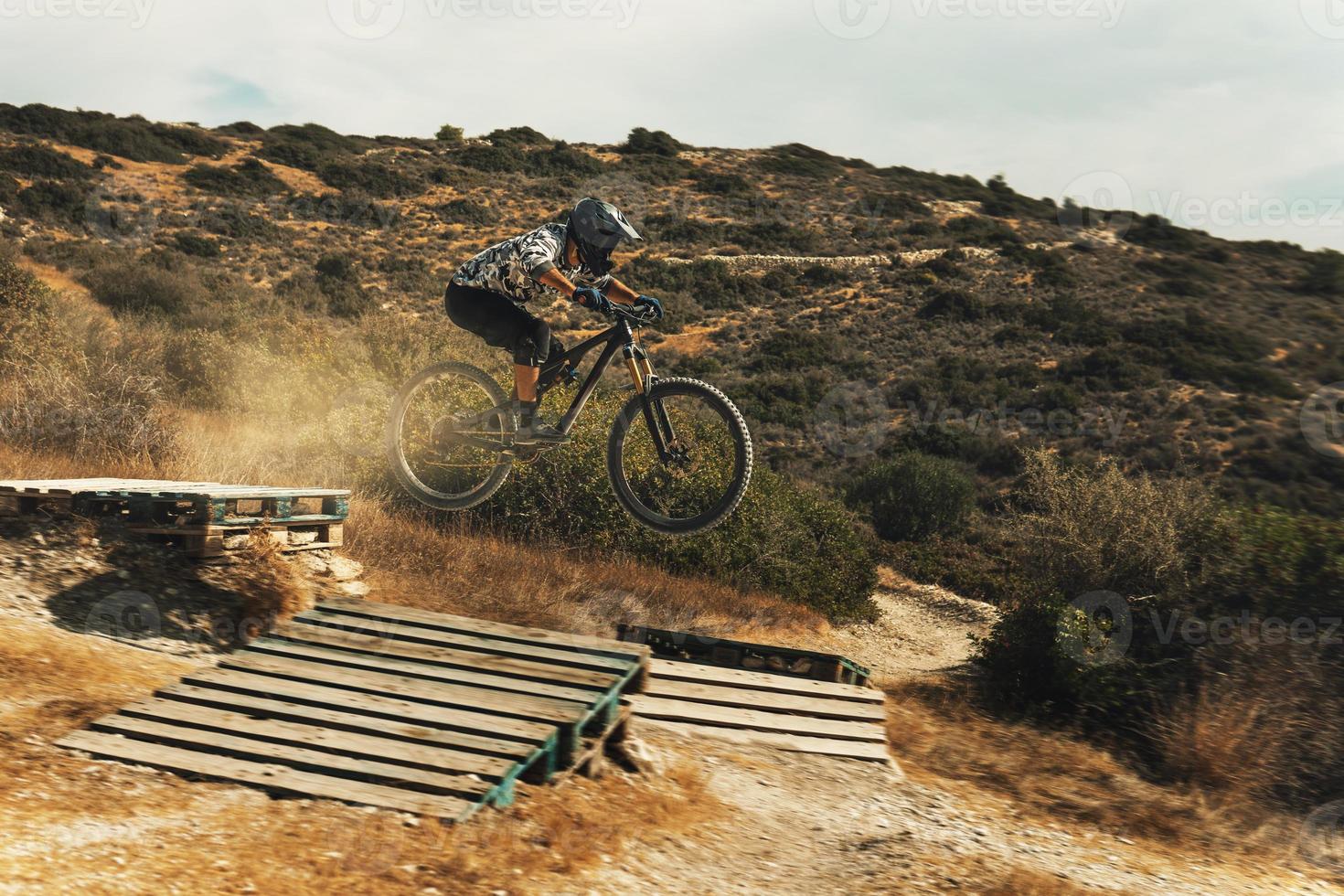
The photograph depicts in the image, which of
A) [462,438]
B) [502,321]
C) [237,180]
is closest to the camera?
[502,321]

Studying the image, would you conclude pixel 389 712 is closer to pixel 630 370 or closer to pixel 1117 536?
pixel 630 370

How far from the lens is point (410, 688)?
7.18 m

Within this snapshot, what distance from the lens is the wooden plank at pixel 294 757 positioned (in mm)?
5781

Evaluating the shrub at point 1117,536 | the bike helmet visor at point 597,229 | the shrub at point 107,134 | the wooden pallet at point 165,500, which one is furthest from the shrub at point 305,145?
the bike helmet visor at point 597,229

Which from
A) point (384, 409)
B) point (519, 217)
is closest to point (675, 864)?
point (384, 409)

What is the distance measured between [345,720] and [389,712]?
0.31 meters

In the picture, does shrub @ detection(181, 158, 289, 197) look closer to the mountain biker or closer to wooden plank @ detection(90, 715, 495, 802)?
the mountain biker

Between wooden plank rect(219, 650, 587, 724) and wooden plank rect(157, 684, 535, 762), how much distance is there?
1.22ft

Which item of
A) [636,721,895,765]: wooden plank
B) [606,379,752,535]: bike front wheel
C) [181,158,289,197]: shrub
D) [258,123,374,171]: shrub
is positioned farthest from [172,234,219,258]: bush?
[636,721,895,765]: wooden plank

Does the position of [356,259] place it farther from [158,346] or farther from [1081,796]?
[1081,796]

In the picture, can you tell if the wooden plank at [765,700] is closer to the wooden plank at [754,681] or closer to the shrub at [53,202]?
the wooden plank at [754,681]

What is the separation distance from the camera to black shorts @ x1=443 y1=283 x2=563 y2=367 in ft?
25.2

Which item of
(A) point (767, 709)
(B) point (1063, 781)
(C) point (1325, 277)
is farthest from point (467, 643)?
(C) point (1325, 277)

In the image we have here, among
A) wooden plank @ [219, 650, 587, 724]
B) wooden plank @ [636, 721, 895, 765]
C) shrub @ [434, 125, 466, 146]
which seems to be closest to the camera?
wooden plank @ [219, 650, 587, 724]
